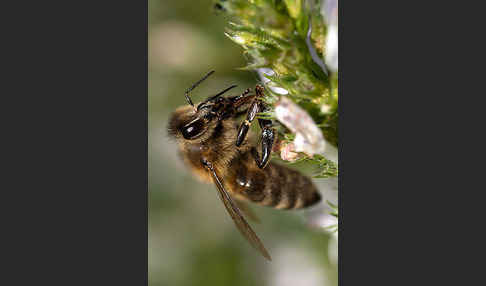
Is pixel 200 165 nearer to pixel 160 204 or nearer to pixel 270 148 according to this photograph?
pixel 270 148

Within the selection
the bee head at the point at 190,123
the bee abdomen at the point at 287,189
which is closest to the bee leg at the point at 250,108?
the bee head at the point at 190,123

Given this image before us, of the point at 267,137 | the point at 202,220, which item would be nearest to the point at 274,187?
the point at 267,137

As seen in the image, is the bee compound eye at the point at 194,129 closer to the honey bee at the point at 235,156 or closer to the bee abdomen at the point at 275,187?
the honey bee at the point at 235,156

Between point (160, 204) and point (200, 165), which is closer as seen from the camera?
point (200, 165)

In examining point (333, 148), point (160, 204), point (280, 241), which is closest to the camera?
point (333, 148)

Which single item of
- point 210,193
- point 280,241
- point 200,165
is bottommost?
point 280,241

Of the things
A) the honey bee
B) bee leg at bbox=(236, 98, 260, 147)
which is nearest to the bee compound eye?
the honey bee

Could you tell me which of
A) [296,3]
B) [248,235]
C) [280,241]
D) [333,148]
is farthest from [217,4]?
[280,241]
